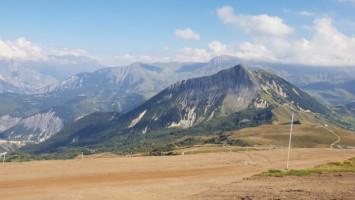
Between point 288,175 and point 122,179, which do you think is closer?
point 288,175

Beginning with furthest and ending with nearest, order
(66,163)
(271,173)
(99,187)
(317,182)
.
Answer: (66,163) → (271,173) → (99,187) → (317,182)

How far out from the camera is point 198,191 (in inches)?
1371

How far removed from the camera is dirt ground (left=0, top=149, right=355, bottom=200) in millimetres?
31344

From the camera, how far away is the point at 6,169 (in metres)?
50.2

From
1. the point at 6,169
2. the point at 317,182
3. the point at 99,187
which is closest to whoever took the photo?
the point at 317,182

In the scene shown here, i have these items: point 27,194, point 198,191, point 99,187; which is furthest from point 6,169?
point 198,191

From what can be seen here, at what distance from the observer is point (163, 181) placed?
45531 mm

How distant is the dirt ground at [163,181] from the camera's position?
31344 millimetres

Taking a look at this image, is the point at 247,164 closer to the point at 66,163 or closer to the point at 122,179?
the point at 122,179

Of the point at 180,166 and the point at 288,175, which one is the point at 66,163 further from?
the point at 288,175

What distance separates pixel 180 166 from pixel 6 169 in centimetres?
2932

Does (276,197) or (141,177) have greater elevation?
(276,197)

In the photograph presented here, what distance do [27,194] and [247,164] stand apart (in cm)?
4110

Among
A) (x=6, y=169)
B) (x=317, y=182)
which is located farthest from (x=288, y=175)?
(x=6, y=169)
